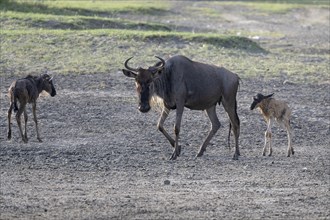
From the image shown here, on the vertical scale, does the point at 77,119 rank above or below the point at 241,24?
above

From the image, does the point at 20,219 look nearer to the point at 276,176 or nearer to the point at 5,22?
the point at 276,176

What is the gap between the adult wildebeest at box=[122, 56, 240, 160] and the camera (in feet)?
50.1

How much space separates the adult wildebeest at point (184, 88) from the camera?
50.1 feet

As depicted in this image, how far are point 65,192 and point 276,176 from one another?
3097 millimetres

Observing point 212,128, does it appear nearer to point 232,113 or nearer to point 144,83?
point 232,113

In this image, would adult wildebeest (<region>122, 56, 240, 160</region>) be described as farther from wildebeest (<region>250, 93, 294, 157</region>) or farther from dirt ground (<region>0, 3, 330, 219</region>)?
wildebeest (<region>250, 93, 294, 157</region>)

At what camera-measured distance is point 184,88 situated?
51.8 ft

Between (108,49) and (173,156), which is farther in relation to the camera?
(108,49)

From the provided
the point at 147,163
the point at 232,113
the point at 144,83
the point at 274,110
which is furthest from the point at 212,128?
the point at 147,163

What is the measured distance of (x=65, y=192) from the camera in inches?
474

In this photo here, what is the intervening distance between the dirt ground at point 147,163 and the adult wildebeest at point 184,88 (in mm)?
475

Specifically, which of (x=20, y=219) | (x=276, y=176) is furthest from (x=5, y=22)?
(x=20, y=219)

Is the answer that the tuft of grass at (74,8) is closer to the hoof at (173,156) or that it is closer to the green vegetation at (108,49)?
the green vegetation at (108,49)

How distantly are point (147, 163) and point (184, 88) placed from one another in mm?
1750
